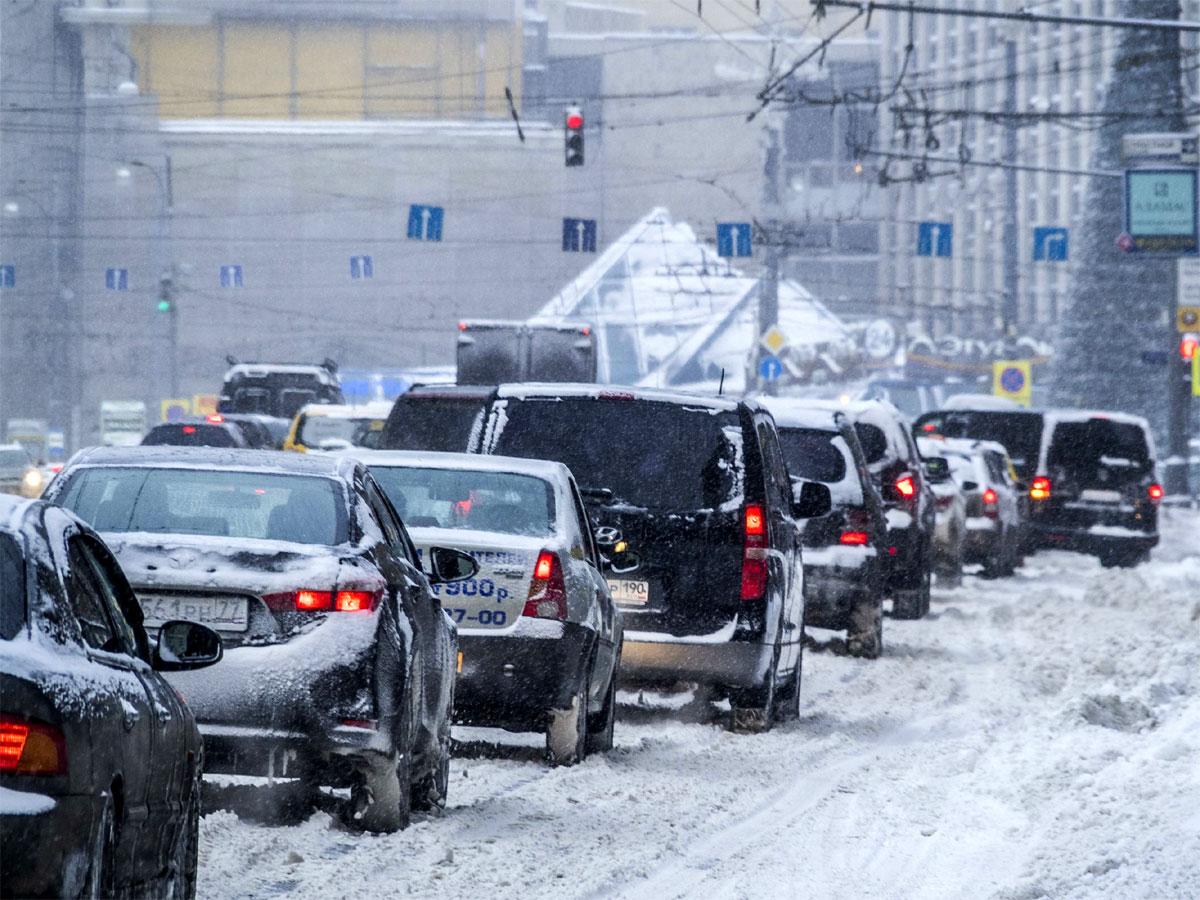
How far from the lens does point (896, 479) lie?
20.9m

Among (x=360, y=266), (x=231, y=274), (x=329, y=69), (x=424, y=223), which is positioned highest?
(x=329, y=69)

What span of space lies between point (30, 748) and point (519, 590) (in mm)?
6103

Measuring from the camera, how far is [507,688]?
416 inches

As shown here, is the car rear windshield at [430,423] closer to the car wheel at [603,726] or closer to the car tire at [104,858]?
the car wheel at [603,726]

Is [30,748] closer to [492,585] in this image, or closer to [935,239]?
[492,585]

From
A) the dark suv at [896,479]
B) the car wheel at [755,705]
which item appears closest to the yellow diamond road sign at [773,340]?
the dark suv at [896,479]

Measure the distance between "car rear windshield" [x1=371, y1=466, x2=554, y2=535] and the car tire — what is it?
19.2 feet

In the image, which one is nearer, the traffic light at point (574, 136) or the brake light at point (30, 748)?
the brake light at point (30, 748)

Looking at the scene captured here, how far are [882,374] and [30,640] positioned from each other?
104640 mm

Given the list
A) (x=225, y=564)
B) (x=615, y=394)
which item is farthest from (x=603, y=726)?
(x=225, y=564)

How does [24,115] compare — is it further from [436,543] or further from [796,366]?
[436,543]

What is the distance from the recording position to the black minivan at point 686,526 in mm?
12562

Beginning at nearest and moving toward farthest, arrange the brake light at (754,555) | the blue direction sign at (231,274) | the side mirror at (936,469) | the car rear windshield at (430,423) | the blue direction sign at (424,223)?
the brake light at (754,555) < the car rear windshield at (430,423) < the side mirror at (936,469) < the blue direction sign at (424,223) < the blue direction sign at (231,274)

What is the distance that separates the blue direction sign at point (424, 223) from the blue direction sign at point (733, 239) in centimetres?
698
